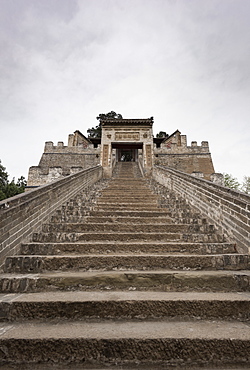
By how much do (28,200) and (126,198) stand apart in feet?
11.0

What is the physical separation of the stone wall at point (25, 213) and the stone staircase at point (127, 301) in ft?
0.69

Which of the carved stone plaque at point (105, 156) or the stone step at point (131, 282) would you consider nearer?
the stone step at point (131, 282)

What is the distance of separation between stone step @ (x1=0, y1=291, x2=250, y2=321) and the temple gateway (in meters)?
9.55

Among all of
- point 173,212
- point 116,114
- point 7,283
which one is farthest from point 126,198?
point 116,114

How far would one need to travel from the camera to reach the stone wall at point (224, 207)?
3352mm

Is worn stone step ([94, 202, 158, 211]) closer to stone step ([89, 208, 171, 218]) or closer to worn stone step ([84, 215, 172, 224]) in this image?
stone step ([89, 208, 171, 218])

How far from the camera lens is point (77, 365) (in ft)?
5.31

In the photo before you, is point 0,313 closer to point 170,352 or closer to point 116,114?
point 170,352

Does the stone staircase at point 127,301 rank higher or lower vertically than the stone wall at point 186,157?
lower

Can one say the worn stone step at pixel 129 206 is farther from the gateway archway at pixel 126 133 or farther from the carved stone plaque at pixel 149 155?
the gateway archway at pixel 126 133

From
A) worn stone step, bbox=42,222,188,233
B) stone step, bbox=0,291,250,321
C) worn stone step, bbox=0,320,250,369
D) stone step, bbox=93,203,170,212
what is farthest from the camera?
stone step, bbox=93,203,170,212

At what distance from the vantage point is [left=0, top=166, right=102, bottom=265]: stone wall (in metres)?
3.01

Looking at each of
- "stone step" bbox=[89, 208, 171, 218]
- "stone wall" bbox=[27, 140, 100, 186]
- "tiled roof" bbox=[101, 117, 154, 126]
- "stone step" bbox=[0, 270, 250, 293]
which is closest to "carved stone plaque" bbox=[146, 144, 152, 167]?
"tiled roof" bbox=[101, 117, 154, 126]

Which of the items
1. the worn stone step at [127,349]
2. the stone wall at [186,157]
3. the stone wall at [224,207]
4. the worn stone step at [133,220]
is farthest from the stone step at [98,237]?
the stone wall at [186,157]
